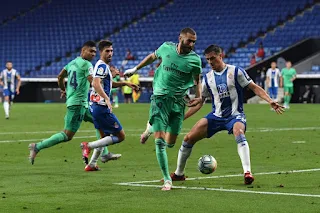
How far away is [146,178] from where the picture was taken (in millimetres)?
12727

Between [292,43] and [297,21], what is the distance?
76.5 inches

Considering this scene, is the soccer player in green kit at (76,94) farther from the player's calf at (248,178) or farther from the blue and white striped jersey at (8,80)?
the blue and white striped jersey at (8,80)

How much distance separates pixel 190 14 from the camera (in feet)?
181

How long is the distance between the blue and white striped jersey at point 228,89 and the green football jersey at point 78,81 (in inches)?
121

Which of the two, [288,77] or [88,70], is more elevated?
[88,70]

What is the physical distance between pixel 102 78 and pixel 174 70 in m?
1.95

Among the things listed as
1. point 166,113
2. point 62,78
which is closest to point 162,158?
point 166,113

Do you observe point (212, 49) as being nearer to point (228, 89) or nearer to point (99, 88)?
point (228, 89)

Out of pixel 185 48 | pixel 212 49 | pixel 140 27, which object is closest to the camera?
pixel 185 48

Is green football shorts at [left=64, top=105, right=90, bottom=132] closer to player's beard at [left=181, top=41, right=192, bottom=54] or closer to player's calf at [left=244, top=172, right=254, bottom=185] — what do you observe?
player's beard at [left=181, top=41, right=192, bottom=54]

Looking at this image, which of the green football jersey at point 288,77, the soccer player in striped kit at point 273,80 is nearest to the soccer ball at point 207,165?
the soccer player in striped kit at point 273,80

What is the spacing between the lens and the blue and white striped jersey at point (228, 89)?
12.3 m

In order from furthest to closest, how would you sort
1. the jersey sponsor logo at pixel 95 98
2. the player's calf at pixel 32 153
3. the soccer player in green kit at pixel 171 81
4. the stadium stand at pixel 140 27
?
1. the stadium stand at pixel 140 27
2. the player's calf at pixel 32 153
3. the jersey sponsor logo at pixel 95 98
4. the soccer player in green kit at pixel 171 81

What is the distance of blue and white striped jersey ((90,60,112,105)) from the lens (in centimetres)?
1358
